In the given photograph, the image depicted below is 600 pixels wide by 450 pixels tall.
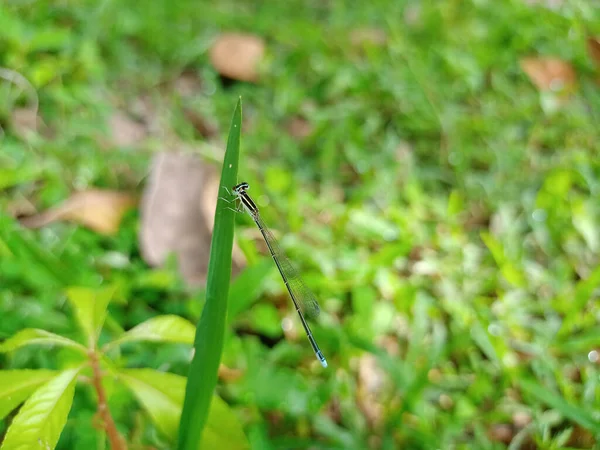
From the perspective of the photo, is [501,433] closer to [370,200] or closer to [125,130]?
[370,200]

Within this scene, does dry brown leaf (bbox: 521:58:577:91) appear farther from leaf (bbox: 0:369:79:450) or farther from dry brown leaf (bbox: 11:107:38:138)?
leaf (bbox: 0:369:79:450)

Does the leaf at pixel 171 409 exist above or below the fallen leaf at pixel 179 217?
below

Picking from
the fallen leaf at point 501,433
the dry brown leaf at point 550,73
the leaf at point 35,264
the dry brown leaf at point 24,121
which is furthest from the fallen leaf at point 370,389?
the dry brown leaf at point 550,73

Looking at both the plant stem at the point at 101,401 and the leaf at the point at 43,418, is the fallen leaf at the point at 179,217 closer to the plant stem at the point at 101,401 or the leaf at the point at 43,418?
the plant stem at the point at 101,401

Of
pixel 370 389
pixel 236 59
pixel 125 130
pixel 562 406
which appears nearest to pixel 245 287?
pixel 370 389

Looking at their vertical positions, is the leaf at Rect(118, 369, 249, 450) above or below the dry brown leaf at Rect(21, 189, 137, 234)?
below

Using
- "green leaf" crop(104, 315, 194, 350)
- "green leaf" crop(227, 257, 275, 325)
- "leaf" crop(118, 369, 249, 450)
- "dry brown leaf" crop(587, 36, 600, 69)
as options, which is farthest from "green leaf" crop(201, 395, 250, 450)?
"dry brown leaf" crop(587, 36, 600, 69)
